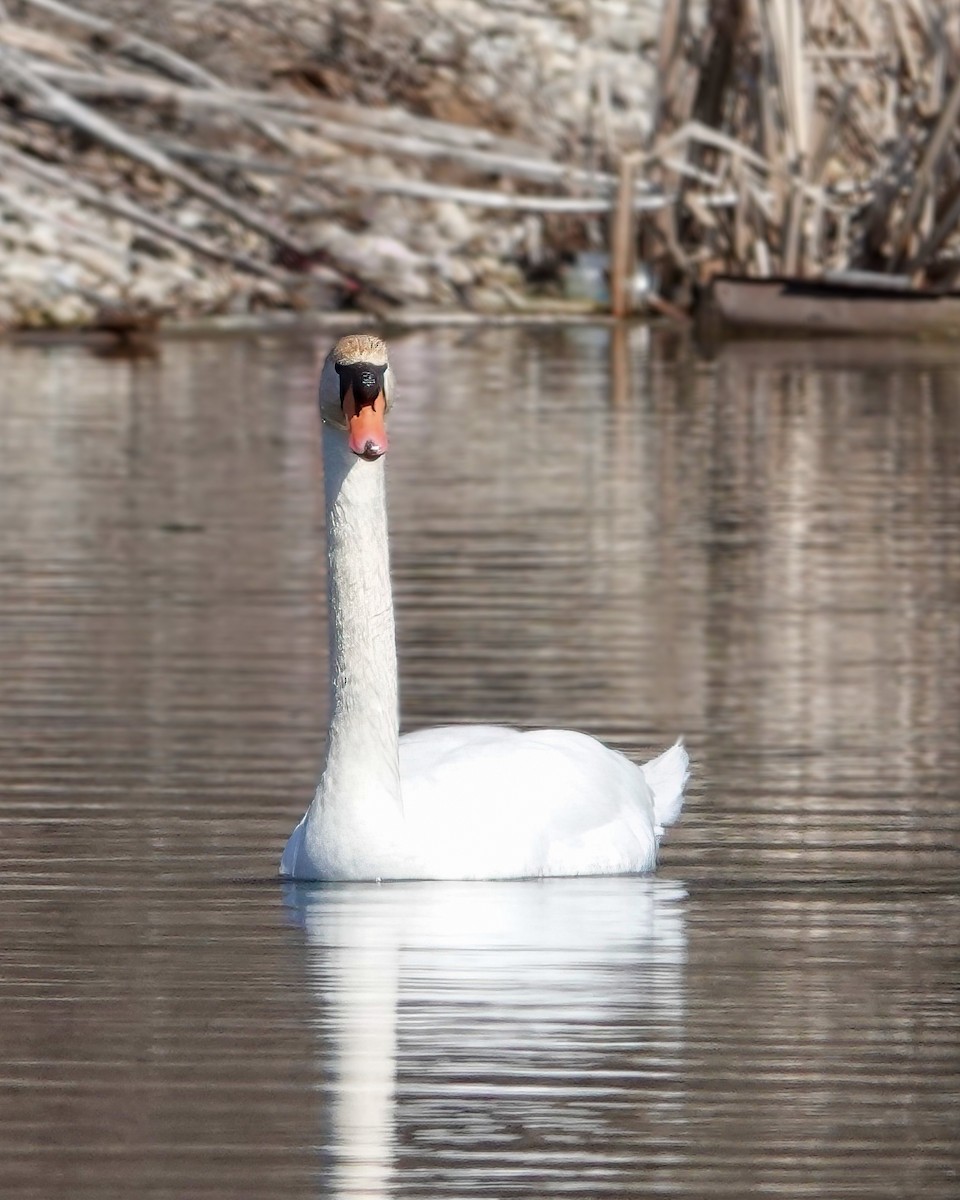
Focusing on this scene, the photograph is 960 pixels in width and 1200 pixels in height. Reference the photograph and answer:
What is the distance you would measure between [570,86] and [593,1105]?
101ft

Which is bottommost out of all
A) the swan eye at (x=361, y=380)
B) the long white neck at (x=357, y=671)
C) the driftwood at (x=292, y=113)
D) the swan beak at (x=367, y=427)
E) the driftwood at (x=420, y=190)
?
the long white neck at (x=357, y=671)

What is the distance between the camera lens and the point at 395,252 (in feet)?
98.6

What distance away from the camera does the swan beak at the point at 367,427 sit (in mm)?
6180

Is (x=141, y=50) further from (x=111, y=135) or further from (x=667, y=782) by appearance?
(x=667, y=782)

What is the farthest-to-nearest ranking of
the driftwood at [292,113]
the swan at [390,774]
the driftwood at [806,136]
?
the driftwood at [292,113] < the driftwood at [806,136] < the swan at [390,774]

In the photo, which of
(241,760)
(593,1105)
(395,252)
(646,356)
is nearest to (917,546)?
(241,760)

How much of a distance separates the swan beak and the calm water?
0.86 m

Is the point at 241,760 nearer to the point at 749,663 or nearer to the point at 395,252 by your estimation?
the point at 749,663

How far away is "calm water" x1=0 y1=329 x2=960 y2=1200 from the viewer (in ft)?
15.2

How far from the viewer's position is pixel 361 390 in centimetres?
622

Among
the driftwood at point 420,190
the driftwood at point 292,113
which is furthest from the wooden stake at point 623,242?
the driftwood at point 292,113

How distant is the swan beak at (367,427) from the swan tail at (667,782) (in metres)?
1.23

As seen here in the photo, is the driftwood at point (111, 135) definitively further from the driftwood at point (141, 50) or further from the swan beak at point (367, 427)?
the swan beak at point (367, 427)

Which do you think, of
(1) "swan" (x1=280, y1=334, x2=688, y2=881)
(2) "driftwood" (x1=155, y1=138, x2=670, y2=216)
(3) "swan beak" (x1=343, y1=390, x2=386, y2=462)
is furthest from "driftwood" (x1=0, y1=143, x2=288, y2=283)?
(3) "swan beak" (x1=343, y1=390, x2=386, y2=462)
